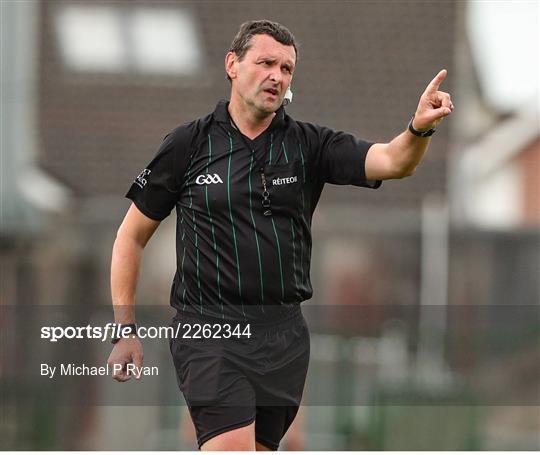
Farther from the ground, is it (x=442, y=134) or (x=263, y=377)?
(x=442, y=134)

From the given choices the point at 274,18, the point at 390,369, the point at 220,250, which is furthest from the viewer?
the point at 274,18

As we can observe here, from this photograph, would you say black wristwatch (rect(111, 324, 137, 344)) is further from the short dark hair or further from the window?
the window

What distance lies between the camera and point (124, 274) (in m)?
4.55

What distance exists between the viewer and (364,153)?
435cm

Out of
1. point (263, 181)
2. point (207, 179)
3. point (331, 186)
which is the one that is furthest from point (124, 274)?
point (331, 186)

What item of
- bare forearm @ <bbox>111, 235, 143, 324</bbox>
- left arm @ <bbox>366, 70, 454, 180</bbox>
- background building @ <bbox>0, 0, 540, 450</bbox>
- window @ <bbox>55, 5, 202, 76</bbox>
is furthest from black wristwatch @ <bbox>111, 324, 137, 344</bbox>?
window @ <bbox>55, 5, 202, 76</bbox>

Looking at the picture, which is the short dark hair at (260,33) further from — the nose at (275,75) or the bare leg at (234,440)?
the bare leg at (234,440)

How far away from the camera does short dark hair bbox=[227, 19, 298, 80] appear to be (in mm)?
4301

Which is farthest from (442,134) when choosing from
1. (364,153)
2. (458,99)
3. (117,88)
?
(364,153)

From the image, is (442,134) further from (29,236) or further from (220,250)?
(220,250)

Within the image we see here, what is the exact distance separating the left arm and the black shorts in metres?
0.59

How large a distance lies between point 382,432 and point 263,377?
13.4 ft

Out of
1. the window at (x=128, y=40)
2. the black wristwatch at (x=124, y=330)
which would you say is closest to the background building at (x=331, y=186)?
the window at (x=128, y=40)

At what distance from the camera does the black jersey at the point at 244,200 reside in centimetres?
428
